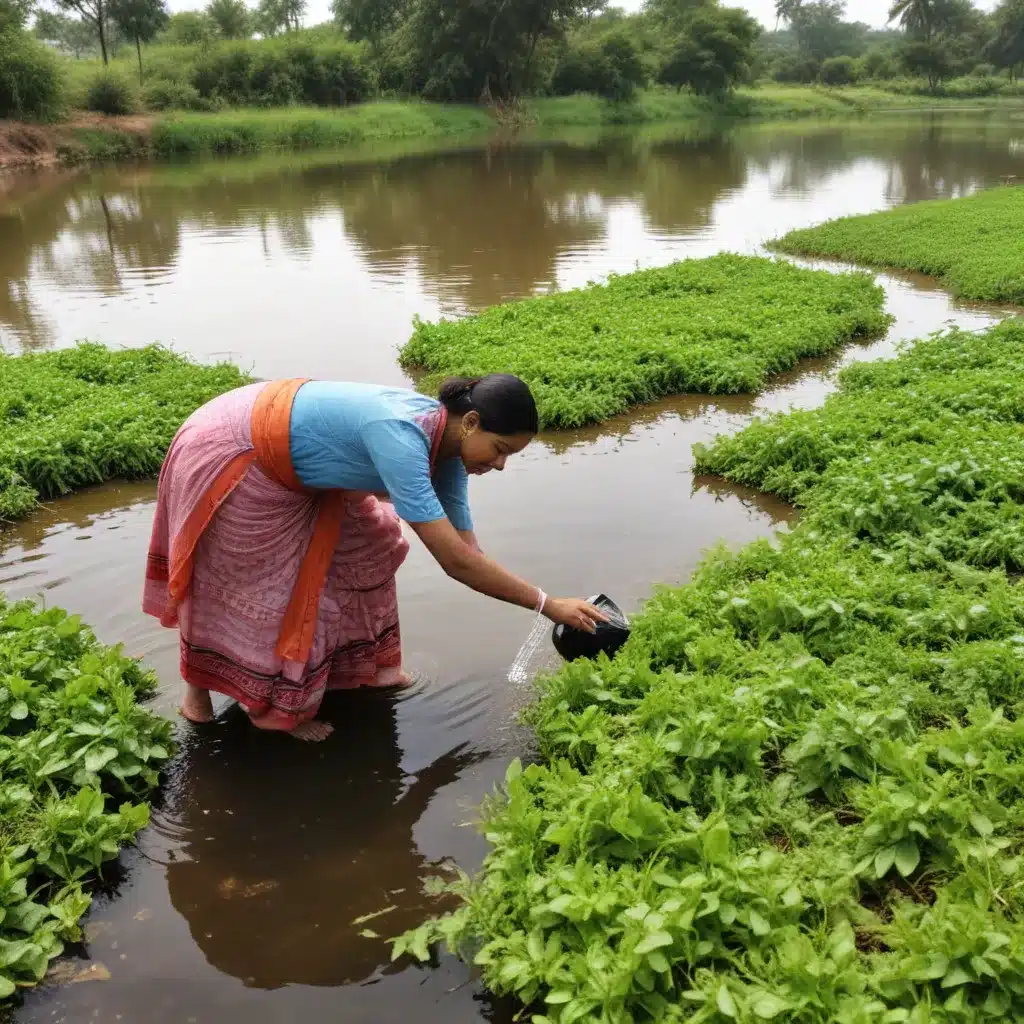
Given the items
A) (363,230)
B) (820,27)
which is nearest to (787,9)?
(820,27)

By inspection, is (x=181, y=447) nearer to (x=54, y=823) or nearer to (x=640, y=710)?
(x=54, y=823)

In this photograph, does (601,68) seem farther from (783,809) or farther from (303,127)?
(783,809)

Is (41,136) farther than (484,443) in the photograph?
Yes

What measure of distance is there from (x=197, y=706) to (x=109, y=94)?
38.3 meters

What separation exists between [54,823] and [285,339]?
27.2ft

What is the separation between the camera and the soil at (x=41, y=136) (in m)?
30.2

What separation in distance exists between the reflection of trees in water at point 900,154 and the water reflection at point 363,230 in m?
0.20

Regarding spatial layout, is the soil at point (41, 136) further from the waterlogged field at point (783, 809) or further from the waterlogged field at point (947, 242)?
the waterlogged field at point (783, 809)

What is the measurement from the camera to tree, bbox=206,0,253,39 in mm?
53406

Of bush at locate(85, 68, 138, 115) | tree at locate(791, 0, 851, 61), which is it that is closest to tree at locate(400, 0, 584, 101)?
bush at locate(85, 68, 138, 115)

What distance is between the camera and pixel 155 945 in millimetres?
3025

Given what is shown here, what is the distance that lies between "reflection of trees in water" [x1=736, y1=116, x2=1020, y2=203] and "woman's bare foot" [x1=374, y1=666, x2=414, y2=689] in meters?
20.6

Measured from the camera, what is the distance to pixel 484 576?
134 inches

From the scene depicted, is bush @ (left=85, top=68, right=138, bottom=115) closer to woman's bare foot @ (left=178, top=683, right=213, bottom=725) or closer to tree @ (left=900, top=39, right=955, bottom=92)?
woman's bare foot @ (left=178, top=683, right=213, bottom=725)
